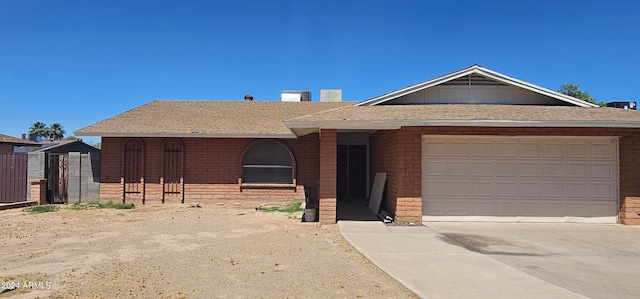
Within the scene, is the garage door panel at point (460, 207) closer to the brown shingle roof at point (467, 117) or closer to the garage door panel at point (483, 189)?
the garage door panel at point (483, 189)

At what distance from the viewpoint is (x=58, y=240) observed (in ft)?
26.8

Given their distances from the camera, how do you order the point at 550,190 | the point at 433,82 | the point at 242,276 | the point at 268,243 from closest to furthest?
the point at 242,276 → the point at 268,243 → the point at 550,190 → the point at 433,82

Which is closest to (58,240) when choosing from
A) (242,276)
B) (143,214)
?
(143,214)

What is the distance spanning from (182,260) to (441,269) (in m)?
4.27

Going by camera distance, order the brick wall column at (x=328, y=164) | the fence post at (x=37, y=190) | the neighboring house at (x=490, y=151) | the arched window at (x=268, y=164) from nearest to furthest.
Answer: the neighboring house at (x=490, y=151) → the brick wall column at (x=328, y=164) → the fence post at (x=37, y=190) → the arched window at (x=268, y=164)

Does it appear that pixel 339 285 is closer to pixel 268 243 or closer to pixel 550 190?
pixel 268 243

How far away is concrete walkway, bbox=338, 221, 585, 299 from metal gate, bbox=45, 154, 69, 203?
11.5m

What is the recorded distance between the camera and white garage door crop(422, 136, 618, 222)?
1045 centimetres

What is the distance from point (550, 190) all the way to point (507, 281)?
20.6 feet

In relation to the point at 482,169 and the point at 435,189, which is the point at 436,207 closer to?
the point at 435,189

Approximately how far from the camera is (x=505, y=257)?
682 cm

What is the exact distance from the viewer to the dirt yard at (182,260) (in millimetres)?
5086

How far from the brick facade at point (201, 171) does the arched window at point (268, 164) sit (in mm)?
252

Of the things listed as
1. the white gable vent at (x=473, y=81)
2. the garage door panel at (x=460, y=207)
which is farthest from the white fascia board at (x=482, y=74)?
the garage door panel at (x=460, y=207)
